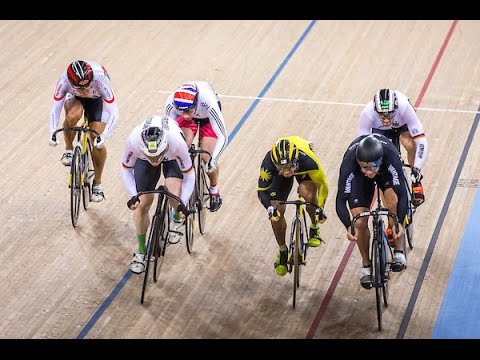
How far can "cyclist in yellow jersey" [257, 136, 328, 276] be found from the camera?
6504 millimetres

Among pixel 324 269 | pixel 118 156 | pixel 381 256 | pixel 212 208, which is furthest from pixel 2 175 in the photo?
pixel 381 256

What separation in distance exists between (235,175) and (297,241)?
2.06 m

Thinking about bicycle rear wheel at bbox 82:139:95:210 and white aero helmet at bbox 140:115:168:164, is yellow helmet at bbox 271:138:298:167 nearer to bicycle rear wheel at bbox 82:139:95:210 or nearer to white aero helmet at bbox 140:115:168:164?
white aero helmet at bbox 140:115:168:164

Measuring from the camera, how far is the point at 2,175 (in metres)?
8.67

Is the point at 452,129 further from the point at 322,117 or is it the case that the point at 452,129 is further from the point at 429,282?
the point at 429,282

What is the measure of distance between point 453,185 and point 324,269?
5.35ft

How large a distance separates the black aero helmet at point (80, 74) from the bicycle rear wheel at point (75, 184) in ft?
1.62

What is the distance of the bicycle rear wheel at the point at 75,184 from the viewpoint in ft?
25.3

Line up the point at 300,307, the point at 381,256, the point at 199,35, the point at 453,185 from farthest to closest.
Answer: the point at 199,35 → the point at 453,185 → the point at 300,307 → the point at 381,256

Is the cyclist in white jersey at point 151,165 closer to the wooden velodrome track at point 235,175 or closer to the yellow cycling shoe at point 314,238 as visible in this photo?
the wooden velodrome track at point 235,175

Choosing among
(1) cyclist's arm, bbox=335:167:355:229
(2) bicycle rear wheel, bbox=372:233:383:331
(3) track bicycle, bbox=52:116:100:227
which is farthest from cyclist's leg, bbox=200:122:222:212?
(2) bicycle rear wheel, bbox=372:233:383:331

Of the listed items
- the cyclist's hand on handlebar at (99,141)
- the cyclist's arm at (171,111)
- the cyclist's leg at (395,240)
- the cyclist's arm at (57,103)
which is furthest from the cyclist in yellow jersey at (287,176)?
the cyclist's arm at (57,103)

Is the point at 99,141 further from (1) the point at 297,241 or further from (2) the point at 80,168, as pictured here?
(1) the point at 297,241

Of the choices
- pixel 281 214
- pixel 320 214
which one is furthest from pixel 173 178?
pixel 320 214
